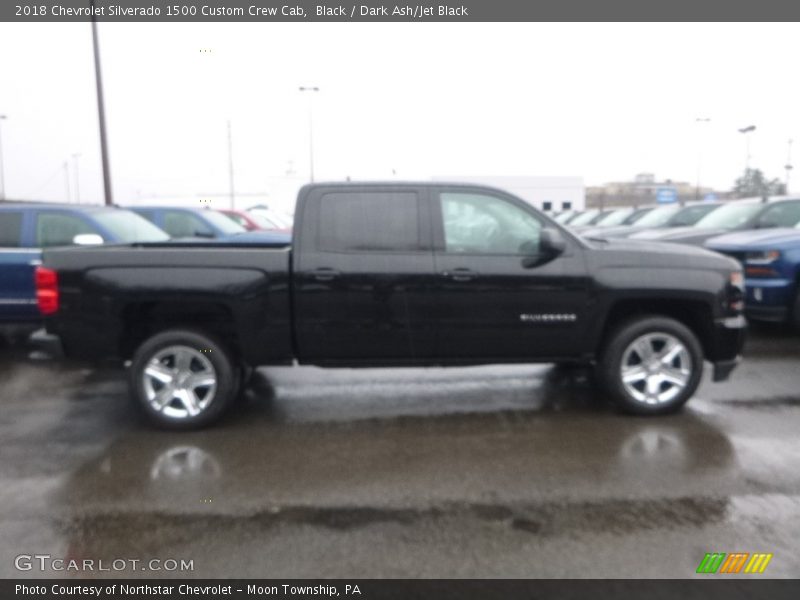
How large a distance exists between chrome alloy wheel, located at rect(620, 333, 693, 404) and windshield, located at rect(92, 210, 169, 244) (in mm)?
5631

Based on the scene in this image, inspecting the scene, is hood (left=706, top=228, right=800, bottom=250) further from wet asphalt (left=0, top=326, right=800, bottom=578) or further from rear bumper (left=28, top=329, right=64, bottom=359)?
rear bumper (left=28, top=329, right=64, bottom=359)

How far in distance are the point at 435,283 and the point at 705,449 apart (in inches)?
88.4

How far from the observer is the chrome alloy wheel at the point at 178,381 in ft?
17.1

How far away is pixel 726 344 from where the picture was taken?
546 centimetres

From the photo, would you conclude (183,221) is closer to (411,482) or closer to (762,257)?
(411,482)

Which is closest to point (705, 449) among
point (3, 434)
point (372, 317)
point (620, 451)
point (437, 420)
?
point (620, 451)

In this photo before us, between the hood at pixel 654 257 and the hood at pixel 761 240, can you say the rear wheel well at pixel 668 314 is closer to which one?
the hood at pixel 654 257

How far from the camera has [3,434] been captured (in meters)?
5.30

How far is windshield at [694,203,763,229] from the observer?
11.0m

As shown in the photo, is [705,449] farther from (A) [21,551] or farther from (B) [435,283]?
(A) [21,551]

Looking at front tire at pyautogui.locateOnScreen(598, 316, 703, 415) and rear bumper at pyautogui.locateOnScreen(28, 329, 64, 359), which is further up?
rear bumper at pyautogui.locateOnScreen(28, 329, 64, 359)

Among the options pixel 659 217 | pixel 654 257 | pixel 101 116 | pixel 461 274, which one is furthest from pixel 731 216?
pixel 101 116

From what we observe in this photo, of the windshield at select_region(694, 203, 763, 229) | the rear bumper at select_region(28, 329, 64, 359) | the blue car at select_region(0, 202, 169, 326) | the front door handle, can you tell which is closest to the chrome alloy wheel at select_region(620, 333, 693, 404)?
the front door handle

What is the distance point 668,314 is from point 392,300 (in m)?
2.32
